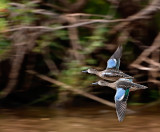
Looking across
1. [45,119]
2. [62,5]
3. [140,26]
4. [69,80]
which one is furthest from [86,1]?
[45,119]

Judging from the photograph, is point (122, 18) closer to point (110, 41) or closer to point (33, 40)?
point (110, 41)

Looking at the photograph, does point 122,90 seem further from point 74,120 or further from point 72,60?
point 72,60

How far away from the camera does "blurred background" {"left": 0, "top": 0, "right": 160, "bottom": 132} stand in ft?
20.9

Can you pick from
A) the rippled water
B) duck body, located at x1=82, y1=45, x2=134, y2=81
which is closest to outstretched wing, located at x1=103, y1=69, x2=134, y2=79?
duck body, located at x1=82, y1=45, x2=134, y2=81

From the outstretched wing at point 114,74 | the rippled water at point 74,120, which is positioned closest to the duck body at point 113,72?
the outstretched wing at point 114,74

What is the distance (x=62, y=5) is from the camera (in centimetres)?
723

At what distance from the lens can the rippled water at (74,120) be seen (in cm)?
595

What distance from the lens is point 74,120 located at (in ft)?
20.9

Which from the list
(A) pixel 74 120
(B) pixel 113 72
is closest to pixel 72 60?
(A) pixel 74 120

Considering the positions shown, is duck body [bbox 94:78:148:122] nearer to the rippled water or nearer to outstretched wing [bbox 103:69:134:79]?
outstretched wing [bbox 103:69:134:79]

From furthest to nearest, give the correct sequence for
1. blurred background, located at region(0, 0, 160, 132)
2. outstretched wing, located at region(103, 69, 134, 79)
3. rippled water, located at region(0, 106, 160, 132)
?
blurred background, located at region(0, 0, 160, 132) < rippled water, located at region(0, 106, 160, 132) < outstretched wing, located at region(103, 69, 134, 79)

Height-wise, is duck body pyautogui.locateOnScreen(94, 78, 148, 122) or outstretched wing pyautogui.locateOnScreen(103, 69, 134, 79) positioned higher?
outstretched wing pyautogui.locateOnScreen(103, 69, 134, 79)

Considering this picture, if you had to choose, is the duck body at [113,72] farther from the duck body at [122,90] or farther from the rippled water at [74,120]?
the rippled water at [74,120]

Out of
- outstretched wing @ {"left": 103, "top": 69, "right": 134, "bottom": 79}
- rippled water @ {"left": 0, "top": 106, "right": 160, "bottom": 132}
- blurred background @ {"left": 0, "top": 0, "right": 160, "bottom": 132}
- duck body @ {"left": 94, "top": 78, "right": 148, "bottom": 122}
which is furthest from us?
blurred background @ {"left": 0, "top": 0, "right": 160, "bottom": 132}
